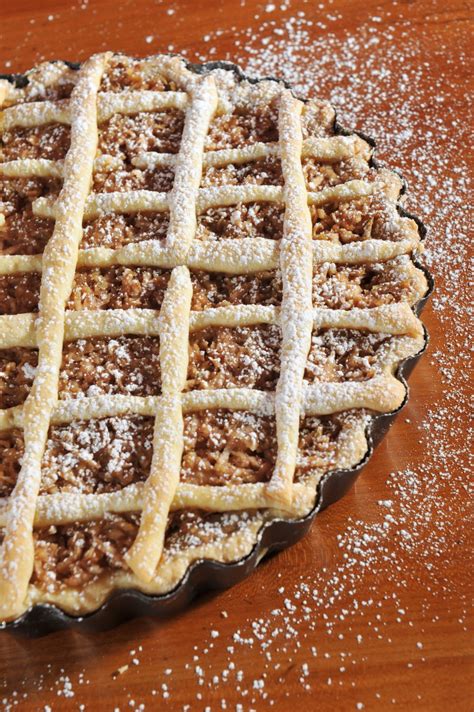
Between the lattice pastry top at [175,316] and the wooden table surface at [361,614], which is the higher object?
the lattice pastry top at [175,316]

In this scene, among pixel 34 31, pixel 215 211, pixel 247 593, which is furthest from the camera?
pixel 34 31

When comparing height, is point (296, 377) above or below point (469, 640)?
above

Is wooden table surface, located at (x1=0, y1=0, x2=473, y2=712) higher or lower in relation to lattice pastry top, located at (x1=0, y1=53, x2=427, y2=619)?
lower

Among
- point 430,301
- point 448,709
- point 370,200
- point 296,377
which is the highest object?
point 370,200

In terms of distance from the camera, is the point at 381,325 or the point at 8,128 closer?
the point at 381,325

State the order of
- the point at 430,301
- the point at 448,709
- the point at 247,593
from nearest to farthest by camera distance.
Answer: the point at 448,709 → the point at 247,593 → the point at 430,301

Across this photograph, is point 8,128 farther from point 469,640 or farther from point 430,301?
point 469,640

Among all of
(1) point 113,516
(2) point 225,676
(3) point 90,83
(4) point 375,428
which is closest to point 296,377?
(4) point 375,428

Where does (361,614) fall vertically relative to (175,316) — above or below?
below
